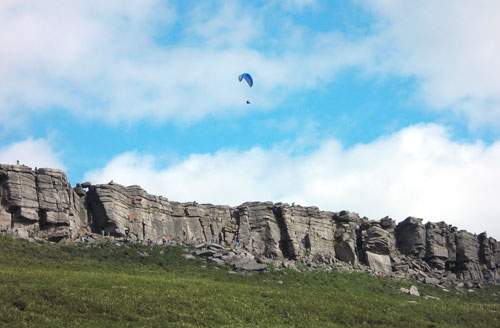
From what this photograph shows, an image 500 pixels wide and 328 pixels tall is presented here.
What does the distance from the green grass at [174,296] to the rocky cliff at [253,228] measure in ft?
17.9

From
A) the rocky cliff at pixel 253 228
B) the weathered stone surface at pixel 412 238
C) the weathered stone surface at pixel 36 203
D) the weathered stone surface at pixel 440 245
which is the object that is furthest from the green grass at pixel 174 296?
the weathered stone surface at pixel 440 245

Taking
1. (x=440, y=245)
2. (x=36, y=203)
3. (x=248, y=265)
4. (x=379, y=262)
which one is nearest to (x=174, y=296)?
(x=248, y=265)

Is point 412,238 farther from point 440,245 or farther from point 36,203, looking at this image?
point 36,203

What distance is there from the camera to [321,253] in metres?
82.2

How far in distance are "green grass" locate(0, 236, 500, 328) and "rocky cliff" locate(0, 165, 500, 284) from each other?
546 cm

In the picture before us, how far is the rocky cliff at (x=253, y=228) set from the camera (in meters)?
65.8

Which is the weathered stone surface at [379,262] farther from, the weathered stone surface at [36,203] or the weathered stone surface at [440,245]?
the weathered stone surface at [36,203]

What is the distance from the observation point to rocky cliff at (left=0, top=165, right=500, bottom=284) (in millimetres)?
65750

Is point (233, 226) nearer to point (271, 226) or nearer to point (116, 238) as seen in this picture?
point (271, 226)

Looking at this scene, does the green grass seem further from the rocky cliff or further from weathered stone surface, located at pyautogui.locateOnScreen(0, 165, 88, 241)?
the rocky cliff

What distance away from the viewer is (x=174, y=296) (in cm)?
4566

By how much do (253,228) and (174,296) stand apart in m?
35.9

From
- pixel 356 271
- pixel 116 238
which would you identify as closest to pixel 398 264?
pixel 356 271

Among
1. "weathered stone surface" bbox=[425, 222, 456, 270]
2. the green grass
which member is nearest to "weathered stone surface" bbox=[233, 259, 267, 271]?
the green grass
